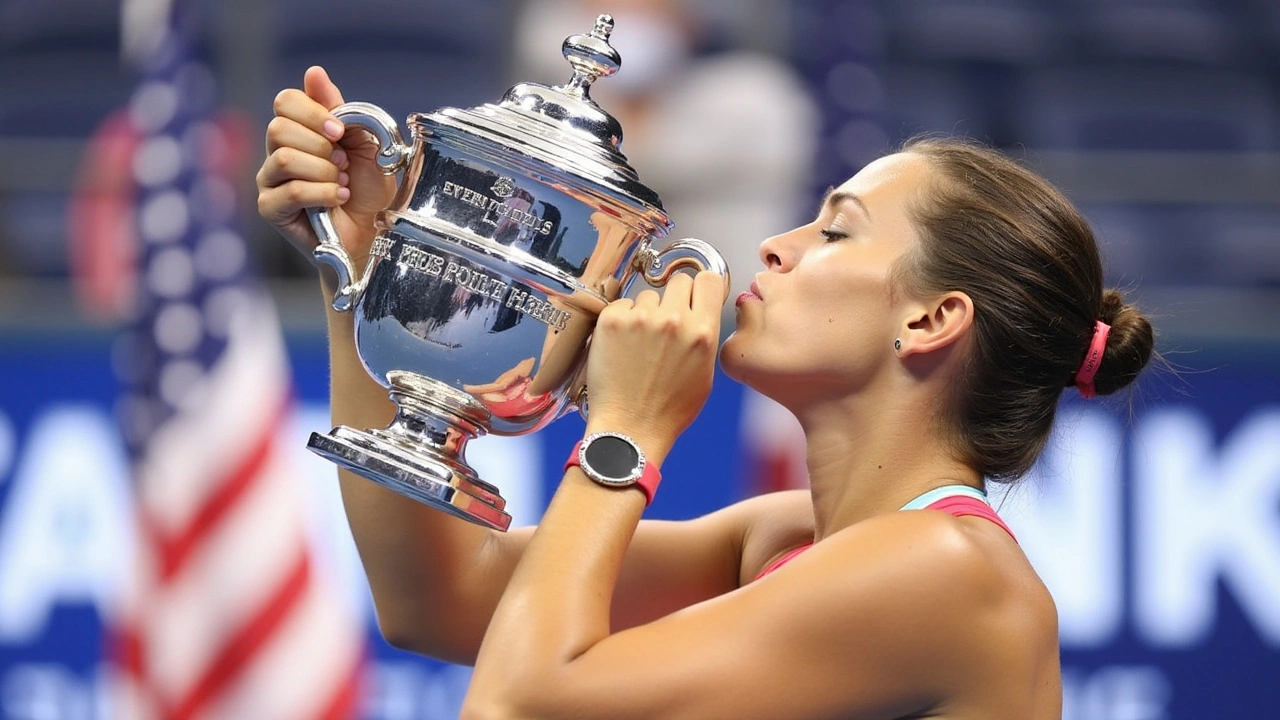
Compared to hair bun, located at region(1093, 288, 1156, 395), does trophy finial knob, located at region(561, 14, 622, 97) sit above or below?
above

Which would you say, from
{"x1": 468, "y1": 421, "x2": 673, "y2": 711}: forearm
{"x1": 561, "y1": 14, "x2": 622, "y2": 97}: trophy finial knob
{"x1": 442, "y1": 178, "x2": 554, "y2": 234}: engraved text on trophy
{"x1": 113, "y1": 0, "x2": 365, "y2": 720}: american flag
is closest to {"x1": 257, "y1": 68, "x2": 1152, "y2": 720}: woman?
{"x1": 468, "y1": 421, "x2": 673, "y2": 711}: forearm

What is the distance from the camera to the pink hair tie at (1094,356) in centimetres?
183

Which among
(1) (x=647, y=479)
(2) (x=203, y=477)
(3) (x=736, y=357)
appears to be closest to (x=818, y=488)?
(3) (x=736, y=357)

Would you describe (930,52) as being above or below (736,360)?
below

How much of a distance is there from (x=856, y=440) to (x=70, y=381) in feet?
8.37

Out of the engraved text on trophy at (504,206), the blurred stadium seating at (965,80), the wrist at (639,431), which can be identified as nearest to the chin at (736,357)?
the wrist at (639,431)

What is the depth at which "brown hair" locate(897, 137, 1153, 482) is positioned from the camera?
5.89 feet

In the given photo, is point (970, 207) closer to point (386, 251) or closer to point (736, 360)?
point (736, 360)

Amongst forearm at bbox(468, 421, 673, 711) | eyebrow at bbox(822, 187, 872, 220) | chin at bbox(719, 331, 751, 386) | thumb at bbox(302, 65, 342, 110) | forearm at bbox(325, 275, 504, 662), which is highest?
eyebrow at bbox(822, 187, 872, 220)

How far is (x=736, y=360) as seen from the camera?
1.78 metres

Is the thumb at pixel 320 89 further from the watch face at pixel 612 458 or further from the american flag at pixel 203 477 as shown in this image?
the american flag at pixel 203 477

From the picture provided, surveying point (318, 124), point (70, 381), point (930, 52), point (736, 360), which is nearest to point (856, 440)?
point (736, 360)

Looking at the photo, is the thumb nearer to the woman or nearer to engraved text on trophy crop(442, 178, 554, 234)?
the woman

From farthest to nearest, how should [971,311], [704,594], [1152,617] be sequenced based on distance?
[1152,617], [704,594], [971,311]
